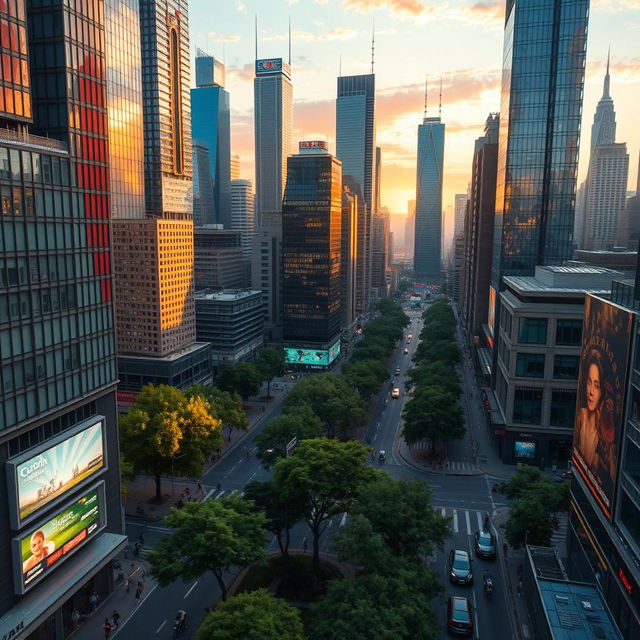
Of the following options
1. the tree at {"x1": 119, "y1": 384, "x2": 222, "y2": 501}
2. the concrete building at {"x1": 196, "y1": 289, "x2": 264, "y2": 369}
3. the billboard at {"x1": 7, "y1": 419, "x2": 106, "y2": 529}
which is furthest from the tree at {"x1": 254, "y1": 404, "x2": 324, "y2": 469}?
the concrete building at {"x1": 196, "y1": 289, "x2": 264, "y2": 369}

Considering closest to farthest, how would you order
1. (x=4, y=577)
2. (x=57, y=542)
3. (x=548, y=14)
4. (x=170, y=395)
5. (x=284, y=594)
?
(x=4, y=577) < (x=57, y=542) < (x=284, y=594) < (x=170, y=395) < (x=548, y=14)

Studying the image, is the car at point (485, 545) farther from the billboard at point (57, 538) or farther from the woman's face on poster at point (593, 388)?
the billboard at point (57, 538)

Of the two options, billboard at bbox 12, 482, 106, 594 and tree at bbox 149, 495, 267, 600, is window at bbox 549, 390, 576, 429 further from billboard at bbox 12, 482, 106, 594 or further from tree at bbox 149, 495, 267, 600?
billboard at bbox 12, 482, 106, 594

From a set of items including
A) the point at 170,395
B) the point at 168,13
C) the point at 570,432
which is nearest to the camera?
the point at 170,395

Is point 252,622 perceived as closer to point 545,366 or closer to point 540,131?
point 545,366

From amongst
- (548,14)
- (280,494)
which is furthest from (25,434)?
(548,14)

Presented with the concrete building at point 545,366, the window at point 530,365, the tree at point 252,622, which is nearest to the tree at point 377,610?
the tree at point 252,622

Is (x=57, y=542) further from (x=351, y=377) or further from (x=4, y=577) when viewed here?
(x=351, y=377)
